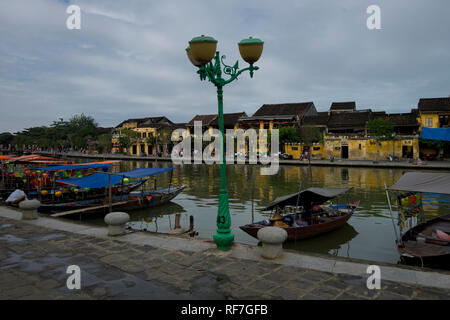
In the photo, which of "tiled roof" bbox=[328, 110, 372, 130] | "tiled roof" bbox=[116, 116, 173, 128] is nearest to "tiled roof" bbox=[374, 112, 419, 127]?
"tiled roof" bbox=[328, 110, 372, 130]

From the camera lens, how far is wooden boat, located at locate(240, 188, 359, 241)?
10.8 metres

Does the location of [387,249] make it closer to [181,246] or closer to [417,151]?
[181,246]

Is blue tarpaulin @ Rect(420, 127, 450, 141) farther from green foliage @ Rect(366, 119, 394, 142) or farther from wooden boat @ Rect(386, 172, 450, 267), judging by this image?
green foliage @ Rect(366, 119, 394, 142)

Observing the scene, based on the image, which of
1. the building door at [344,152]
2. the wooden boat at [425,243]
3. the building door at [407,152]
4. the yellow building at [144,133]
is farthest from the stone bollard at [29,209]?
the yellow building at [144,133]

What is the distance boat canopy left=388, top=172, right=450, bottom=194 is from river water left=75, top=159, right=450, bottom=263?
2.11 ft

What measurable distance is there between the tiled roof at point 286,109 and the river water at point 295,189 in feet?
79.7

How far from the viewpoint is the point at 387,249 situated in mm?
10719

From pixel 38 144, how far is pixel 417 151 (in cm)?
8515

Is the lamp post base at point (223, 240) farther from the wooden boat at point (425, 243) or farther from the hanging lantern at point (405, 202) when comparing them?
the hanging lantern at point (405, 202)

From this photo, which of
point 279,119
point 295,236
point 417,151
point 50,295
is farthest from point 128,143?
point 50,295

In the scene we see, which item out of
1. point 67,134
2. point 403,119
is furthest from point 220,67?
point 67,134

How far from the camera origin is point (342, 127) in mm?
45625

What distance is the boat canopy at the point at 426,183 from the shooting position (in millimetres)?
7852

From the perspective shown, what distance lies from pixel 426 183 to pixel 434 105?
39.1 m
